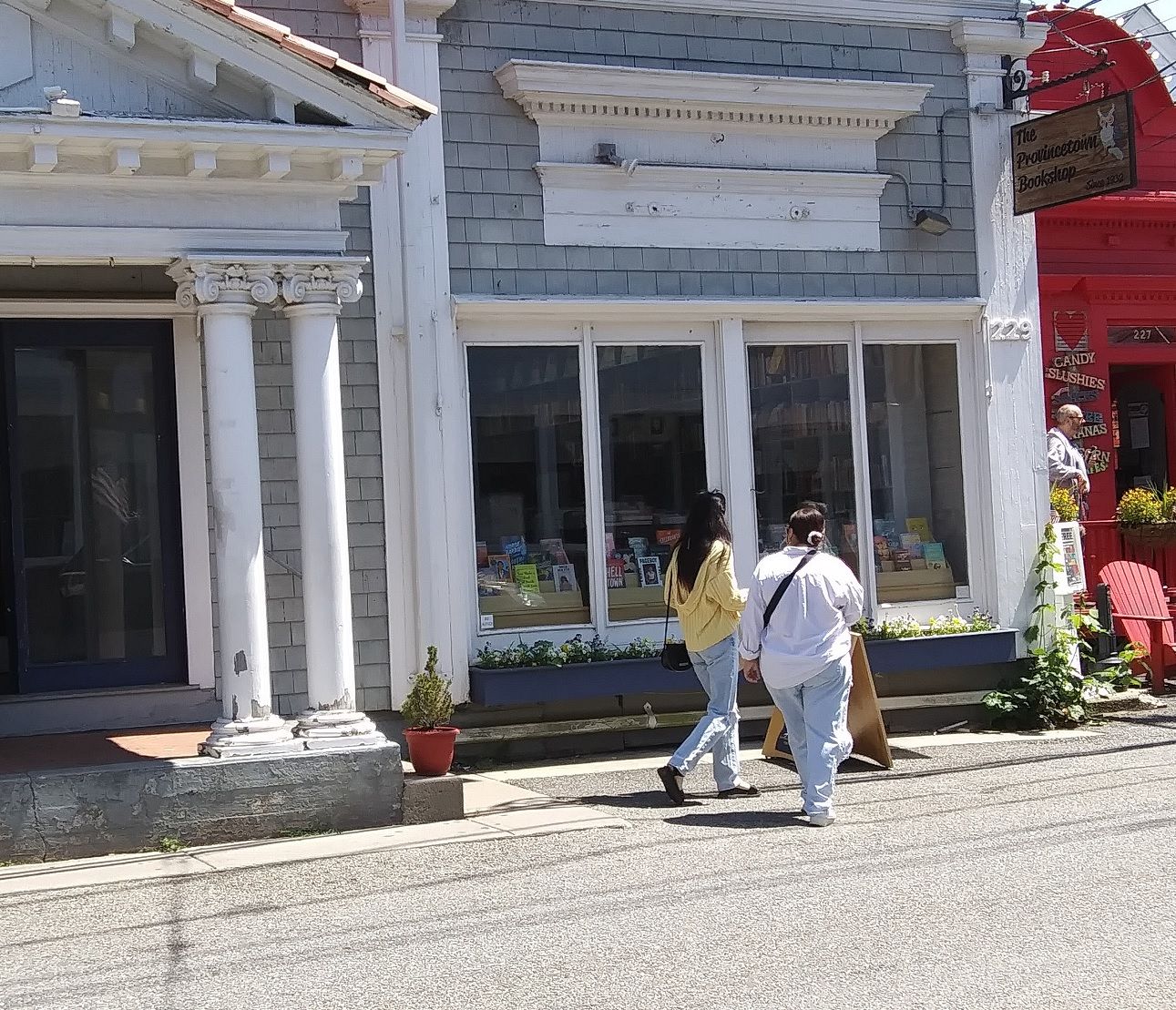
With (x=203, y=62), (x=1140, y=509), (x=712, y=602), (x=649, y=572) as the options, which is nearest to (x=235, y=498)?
(x=203, y=62)

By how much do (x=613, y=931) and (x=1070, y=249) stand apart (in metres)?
10.4

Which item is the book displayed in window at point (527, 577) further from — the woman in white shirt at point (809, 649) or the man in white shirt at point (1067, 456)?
the man in white shirt at point (1067, 456)

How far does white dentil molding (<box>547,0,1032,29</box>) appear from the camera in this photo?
11.6 meters

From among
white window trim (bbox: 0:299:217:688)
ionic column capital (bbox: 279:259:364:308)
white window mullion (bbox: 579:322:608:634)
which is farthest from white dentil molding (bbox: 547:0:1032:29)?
white window trim (bbox: 0:299:217:688)

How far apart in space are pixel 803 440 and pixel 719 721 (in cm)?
364

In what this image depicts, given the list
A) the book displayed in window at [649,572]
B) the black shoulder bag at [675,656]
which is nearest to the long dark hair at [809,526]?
the black shoulder bag at [675,656]

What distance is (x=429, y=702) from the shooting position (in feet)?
31.6

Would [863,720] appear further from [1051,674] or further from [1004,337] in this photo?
[1004,337]

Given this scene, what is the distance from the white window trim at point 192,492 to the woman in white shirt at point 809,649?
152 inches

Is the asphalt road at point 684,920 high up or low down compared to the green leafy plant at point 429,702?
down

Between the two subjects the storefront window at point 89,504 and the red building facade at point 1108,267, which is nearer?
the storefront window at point 89,504

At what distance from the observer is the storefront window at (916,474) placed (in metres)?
12.5

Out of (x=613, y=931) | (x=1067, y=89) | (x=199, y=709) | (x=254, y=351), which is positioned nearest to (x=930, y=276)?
(x=1067, y=89)

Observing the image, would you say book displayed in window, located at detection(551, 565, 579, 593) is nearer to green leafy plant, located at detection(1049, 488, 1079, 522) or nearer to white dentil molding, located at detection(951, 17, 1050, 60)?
green leafy plant, located at detection(1049, 488, 1079, 522)
